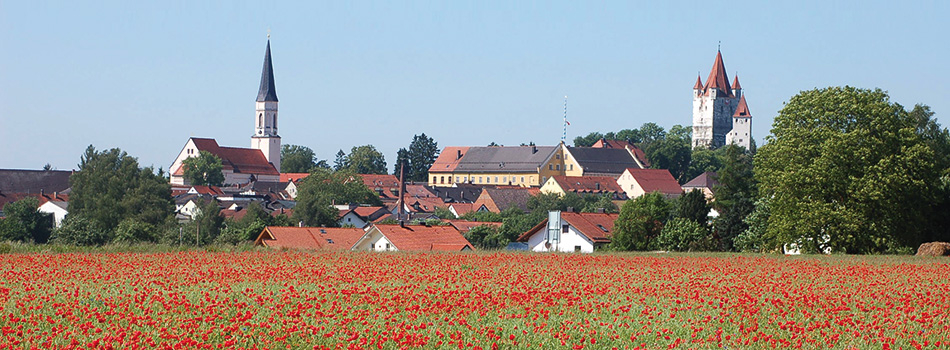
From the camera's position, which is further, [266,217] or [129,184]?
[129,184]

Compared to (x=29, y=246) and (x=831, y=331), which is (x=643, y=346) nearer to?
(x=831, y=331)

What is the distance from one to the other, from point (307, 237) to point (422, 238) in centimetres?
877

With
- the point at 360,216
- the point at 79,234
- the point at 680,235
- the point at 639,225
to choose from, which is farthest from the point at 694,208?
the point at 360,216

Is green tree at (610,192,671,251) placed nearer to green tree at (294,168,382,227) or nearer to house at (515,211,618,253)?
house at (515,211,618,253)

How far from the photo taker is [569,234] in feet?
241

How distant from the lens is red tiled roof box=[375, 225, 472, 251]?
55094 millimetres

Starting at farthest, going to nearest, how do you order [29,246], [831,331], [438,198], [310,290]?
[438,198] < [29,246] < [310,290] < [831,331]

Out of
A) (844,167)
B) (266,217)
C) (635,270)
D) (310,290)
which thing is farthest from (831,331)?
(266,217)

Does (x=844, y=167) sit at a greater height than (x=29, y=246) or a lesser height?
greater

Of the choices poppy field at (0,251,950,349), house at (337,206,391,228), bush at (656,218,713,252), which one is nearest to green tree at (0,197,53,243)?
house at (337,206,391,228)

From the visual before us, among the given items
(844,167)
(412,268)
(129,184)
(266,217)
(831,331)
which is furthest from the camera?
(129,184)

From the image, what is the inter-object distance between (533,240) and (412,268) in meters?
45.0

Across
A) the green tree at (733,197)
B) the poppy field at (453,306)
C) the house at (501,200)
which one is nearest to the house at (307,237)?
the green tree at (733,197)

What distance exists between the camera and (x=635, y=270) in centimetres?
2852
